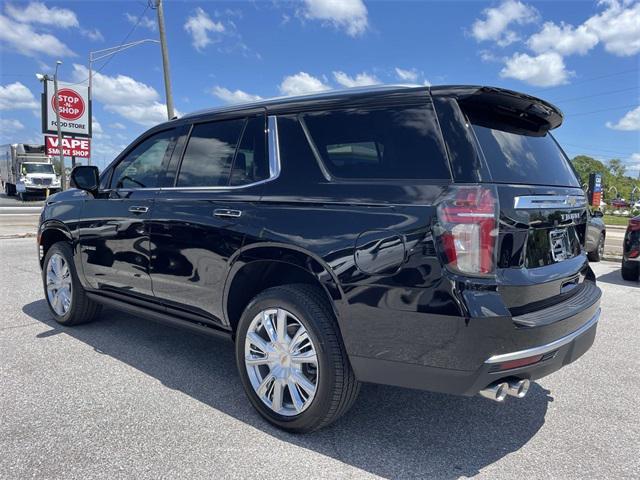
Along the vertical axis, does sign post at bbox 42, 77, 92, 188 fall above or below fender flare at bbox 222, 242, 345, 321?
above

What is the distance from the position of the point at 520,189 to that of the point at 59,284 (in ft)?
14.0

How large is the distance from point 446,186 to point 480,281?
459 millimetres

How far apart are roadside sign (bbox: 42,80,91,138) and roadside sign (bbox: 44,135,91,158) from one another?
0.42 meters

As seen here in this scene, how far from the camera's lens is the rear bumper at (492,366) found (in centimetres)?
222

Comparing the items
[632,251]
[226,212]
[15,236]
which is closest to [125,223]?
[226,212]

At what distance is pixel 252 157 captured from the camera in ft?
10.3

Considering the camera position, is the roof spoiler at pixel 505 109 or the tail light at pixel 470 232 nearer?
the tail light at pixel 470 232

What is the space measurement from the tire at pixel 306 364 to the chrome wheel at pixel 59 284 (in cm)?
252

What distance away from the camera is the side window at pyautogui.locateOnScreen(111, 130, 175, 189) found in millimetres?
3783

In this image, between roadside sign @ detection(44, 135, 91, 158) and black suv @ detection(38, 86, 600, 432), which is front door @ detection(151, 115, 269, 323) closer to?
black suv @ detection(38, 86, 600, 432)

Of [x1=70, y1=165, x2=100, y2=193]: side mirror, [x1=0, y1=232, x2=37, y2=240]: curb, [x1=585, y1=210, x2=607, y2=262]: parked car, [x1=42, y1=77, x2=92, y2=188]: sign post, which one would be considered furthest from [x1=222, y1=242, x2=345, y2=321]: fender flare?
[x1=42, y1=77, x2=92, y2=188]: sign post

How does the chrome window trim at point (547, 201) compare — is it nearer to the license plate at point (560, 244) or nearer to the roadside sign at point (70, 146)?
the license plate at point (560, 244)

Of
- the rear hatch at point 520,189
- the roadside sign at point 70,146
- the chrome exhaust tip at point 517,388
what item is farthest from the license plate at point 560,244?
the roadside sign at point 70,146

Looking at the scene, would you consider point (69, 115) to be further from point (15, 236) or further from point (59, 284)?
point (59, 284)
